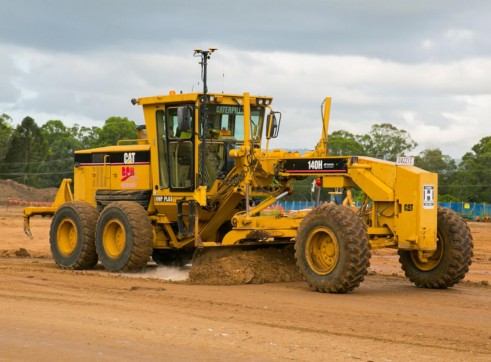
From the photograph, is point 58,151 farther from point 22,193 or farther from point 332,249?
point 332,249

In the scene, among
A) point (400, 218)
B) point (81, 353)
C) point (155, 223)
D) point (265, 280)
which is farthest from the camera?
point (155, 223)

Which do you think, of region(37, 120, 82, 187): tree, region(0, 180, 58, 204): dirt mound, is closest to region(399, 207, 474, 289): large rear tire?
region(0, 180, 58, 204): dirt mound

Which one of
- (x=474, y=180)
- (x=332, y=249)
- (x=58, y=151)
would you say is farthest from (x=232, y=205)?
(x=58, y=151)

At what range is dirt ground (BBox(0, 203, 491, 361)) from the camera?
30.2 ft

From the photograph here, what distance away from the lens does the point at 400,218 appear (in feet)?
46.9

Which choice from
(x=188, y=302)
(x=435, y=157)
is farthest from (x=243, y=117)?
(x=435, y=157)

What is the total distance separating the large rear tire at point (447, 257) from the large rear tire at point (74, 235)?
6260 millimetres

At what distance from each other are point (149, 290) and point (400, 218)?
3806 mm

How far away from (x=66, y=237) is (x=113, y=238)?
151cm

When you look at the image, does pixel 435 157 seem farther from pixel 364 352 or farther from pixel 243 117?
pixel 364 352

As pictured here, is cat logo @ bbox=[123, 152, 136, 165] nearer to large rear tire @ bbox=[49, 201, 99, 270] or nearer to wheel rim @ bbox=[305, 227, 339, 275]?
large rear tire @ bbox=[49, 201, 99, 270]

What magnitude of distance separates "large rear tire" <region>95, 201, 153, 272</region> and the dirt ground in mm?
527

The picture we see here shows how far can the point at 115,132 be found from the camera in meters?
86.6

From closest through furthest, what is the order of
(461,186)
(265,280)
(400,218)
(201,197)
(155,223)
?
1. (400,218)
2. (265,280)
3. (201,197)
4. (155,223)
5. (461,186)
